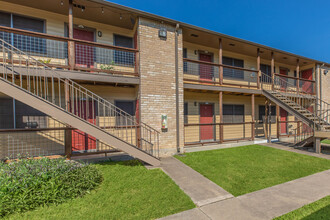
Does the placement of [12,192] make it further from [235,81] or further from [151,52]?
[235,81]

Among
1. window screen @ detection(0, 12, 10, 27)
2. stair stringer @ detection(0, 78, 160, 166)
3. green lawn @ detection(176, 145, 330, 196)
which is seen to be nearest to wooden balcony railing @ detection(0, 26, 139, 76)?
window screen @ detection(0, 12, 10, 27)

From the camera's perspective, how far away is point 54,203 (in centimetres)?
319

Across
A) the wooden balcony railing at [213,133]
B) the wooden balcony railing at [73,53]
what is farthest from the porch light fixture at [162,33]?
the wooden balcony railing at [213,133]

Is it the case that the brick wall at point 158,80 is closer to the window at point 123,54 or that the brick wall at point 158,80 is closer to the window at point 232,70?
the window at point 123,54

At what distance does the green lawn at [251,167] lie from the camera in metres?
4.31

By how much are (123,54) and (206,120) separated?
617 cm

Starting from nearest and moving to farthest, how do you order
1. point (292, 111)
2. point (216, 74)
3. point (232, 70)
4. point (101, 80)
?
point (101, 80), point (292, 111), point (216, 74), point (232, 70)

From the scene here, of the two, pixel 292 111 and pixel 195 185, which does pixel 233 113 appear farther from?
pixel 195 185

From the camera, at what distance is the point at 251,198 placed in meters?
3.52

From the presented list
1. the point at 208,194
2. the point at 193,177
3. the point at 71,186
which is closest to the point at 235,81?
the point at 193,177

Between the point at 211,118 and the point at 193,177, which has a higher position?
the point at 211,118

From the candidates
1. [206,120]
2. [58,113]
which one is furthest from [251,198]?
[206,120]

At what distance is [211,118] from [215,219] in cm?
754

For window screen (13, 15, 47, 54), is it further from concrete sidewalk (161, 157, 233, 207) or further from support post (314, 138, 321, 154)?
support post (314, 138, 321, 154)
